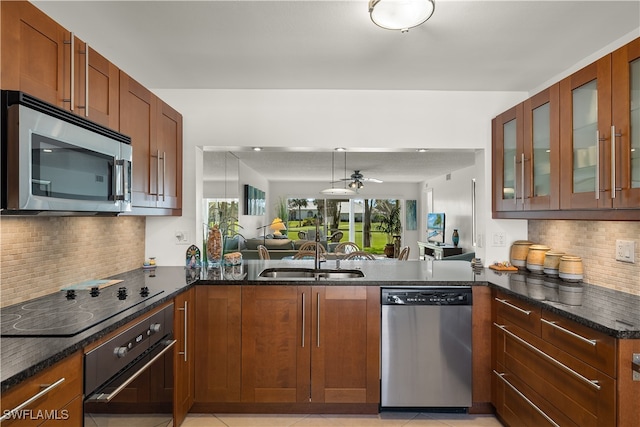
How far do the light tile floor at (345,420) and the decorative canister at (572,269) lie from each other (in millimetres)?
1045

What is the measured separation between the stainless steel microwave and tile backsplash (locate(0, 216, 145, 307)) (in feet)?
1.55

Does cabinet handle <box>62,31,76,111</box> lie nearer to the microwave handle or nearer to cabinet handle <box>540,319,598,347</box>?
the microwave handle

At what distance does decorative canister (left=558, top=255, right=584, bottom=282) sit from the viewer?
2.34m

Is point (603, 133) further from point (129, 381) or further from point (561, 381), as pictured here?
point (129, 381)

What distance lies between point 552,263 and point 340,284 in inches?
58.3

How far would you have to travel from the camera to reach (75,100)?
1640 mm

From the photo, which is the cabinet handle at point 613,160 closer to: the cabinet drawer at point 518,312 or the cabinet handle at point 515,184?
the cabinet drawer at point 518,312

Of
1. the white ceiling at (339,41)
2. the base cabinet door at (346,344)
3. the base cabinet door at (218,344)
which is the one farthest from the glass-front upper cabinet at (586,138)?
the base cabinet door at (218,344)

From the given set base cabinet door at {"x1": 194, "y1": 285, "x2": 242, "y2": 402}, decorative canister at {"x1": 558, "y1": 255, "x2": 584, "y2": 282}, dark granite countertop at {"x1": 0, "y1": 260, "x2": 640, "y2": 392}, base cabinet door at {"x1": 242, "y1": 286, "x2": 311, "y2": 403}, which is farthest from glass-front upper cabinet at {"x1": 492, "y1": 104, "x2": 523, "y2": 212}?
base cabinet door at {"x1": 194, "y1": 285, "x2": 242, "y2": 402}

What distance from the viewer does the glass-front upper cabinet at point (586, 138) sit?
175 cm

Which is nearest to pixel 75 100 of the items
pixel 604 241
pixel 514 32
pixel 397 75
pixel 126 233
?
pixel 126 233

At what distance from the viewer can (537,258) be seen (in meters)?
2.67

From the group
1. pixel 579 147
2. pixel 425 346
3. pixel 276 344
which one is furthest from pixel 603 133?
pixel 276 344

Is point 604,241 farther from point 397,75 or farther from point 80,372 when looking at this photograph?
point 80,372
